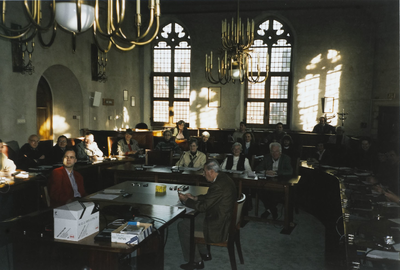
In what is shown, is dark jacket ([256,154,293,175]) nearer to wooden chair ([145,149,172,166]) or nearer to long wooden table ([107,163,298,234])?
long wooden table ([107,163,298,234])

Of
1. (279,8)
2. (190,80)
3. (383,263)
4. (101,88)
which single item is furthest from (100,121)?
(383,263)

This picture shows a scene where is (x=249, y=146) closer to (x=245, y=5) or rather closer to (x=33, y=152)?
(x=33, y=152)

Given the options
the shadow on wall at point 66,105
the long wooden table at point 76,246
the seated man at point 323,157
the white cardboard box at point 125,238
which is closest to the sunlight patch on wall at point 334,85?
the seated man at point 323,157

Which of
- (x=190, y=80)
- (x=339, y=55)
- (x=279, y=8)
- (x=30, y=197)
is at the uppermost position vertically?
(x=279, y=8)

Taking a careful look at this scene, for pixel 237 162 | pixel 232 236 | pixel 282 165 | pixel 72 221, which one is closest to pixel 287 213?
pixel 282 165

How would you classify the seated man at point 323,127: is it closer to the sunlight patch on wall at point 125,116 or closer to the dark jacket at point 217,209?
the sunlight patch on wall at point 125,116

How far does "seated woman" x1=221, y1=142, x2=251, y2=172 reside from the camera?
21.6 ft

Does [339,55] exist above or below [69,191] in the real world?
above

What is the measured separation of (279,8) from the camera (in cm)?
1312

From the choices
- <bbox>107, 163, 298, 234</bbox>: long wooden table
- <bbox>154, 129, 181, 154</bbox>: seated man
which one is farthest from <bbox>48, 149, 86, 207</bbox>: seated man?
Answer: <bbox>154, 129, 181, 154</bbox>: seated man

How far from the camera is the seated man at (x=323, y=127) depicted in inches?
488

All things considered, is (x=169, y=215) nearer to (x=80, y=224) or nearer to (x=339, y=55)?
(x=80, y=224)

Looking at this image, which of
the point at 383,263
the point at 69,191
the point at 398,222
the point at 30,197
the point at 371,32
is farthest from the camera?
the point at 371,32

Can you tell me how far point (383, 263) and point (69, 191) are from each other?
372cm
